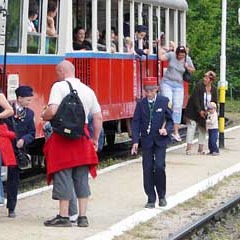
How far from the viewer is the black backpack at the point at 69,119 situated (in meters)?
9.07

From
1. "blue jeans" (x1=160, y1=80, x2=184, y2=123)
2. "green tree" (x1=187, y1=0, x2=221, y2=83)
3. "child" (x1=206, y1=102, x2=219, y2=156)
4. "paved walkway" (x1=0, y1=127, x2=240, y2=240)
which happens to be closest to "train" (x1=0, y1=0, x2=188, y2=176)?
"blue jeans" (x1=160, y1=80, x2=184, y2=123)

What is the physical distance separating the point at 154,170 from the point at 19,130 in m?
1.88

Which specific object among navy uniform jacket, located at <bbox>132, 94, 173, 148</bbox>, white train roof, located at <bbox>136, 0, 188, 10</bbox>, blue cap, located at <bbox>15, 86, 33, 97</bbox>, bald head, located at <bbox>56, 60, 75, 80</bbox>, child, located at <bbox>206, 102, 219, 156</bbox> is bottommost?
child, located at <bbox>206, 102, 219, 156</bbox>

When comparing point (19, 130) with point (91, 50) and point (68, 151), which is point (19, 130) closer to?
point (68, 151)

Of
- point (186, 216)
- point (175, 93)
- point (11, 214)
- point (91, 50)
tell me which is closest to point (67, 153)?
point (11, 214)

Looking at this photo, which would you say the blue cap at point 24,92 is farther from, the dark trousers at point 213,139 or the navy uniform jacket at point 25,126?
the dark trousers at point 213,139

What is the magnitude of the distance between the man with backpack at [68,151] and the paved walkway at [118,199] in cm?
40

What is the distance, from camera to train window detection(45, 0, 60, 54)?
1301cm

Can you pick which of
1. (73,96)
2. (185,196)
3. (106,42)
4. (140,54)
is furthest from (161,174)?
(140,54)

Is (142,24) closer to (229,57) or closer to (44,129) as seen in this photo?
(44,129)

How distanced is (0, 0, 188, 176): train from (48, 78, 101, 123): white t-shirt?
194 cm

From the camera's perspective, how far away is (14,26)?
11.9 m

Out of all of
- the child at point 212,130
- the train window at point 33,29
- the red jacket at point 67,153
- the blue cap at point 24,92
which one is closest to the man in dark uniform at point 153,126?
the blue cap at point 24,92

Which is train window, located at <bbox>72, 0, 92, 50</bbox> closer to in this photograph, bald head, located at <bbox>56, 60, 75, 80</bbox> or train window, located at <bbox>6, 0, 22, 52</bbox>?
train window, located at <bbox>6, 0, 22, 52</bbox>
